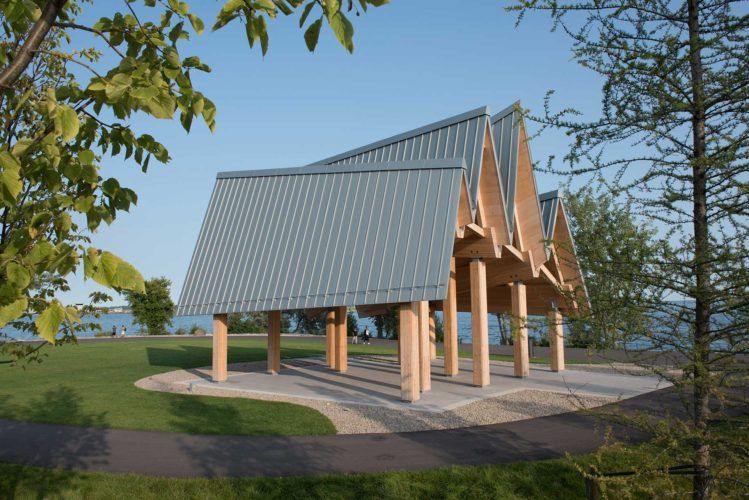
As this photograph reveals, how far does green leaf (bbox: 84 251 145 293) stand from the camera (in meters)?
2.25

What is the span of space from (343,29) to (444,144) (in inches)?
664

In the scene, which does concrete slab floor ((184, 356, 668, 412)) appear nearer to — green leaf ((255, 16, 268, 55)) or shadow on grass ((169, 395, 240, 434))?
shadow on grass ((169, 395, 240, 434))

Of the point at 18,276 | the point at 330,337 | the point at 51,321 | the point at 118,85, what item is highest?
the point at 118,85

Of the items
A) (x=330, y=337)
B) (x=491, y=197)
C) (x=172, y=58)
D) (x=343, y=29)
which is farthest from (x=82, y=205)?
(x=330, y=337)

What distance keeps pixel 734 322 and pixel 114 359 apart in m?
27.1

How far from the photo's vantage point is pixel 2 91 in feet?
9.47

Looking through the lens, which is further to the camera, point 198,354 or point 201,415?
point 198,354

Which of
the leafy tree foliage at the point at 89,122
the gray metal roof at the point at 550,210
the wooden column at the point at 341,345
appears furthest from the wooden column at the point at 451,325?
the leafy tree foliage at the point at 89,122

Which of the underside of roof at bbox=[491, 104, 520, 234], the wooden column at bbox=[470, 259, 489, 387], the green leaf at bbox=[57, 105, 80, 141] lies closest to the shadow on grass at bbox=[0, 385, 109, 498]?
the green leaf at bbox=[57, 105, 80, 141]

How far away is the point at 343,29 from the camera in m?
2.39

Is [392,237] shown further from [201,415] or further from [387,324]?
[387,324]

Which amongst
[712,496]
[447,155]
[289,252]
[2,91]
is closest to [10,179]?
[2,91]

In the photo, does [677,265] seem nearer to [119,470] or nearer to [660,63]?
[660,63]

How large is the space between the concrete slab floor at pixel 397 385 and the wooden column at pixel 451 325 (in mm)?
481
